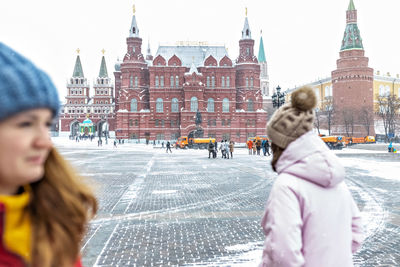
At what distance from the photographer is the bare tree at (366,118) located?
66.9 metres

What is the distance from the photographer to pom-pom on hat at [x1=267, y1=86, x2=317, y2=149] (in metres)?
2.24

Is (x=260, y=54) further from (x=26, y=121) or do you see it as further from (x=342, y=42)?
(x=26, y=121)

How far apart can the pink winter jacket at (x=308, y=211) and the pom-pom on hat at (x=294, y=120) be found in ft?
0.17

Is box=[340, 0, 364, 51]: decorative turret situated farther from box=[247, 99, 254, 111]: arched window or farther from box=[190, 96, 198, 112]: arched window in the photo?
box=[190, 96, 198, 112]: arched window

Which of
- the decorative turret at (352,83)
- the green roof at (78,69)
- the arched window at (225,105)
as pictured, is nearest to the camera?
the arched window at (225,105)

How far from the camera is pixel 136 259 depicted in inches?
204

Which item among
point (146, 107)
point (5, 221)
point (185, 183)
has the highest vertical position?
point (146, 107)

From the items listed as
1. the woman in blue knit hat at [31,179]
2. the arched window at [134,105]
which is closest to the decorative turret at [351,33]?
the arched window at [134,105]

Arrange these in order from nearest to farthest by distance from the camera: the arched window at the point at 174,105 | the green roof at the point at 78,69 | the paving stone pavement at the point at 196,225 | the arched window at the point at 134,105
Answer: the paving stone pavement at the point at 196,225 → the arched window at the point at 134,105 → the arched window at the point at 174,105 → the green roof at the point at 78,69

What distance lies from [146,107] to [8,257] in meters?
61.9

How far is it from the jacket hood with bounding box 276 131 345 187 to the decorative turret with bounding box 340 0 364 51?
252 ft

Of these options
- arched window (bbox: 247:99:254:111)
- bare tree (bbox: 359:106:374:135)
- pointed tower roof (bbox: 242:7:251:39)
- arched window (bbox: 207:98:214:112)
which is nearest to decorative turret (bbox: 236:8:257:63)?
pointed tower roof (bbox: 242:7:251:39)

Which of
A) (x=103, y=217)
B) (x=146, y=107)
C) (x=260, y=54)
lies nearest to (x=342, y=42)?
(x=146, y=107)

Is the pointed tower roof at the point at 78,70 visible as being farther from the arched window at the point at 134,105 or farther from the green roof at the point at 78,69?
the arched window at the point at 134,105
